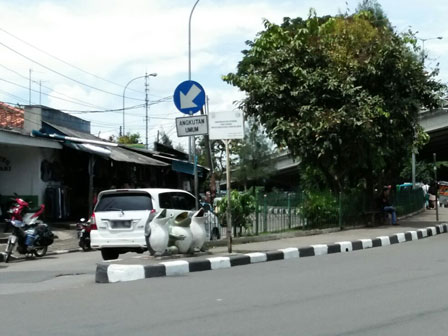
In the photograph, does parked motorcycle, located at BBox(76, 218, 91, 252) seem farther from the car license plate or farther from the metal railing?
the metal railing

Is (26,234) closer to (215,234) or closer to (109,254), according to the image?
(109,254)

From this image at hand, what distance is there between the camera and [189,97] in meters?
11.4

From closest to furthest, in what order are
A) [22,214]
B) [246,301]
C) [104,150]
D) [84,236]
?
[246,301]
[22,214]
[84,236]
[104,150]

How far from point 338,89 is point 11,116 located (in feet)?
45.3

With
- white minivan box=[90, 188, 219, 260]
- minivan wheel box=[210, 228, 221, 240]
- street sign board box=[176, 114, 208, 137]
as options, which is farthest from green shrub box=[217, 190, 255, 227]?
street sign board box=[176, 114, 208, 137]

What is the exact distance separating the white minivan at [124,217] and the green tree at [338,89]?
21.4 ft

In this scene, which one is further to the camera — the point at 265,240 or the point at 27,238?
the point at 265,240

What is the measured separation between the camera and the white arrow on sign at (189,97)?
11.3 meters

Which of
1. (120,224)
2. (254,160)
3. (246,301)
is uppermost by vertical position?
(254,160)

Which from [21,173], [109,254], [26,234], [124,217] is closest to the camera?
[124,217]

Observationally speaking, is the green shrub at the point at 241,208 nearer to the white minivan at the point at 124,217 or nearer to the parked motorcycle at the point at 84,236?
the white minivan at the point at 124,217

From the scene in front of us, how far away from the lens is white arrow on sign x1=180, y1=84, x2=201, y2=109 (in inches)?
444

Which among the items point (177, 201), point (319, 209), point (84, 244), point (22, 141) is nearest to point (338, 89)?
point (319, 209)

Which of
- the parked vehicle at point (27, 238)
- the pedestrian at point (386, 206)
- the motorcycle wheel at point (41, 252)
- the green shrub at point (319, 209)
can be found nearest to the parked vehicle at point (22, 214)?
the parked vehicle at point (27, 238)
